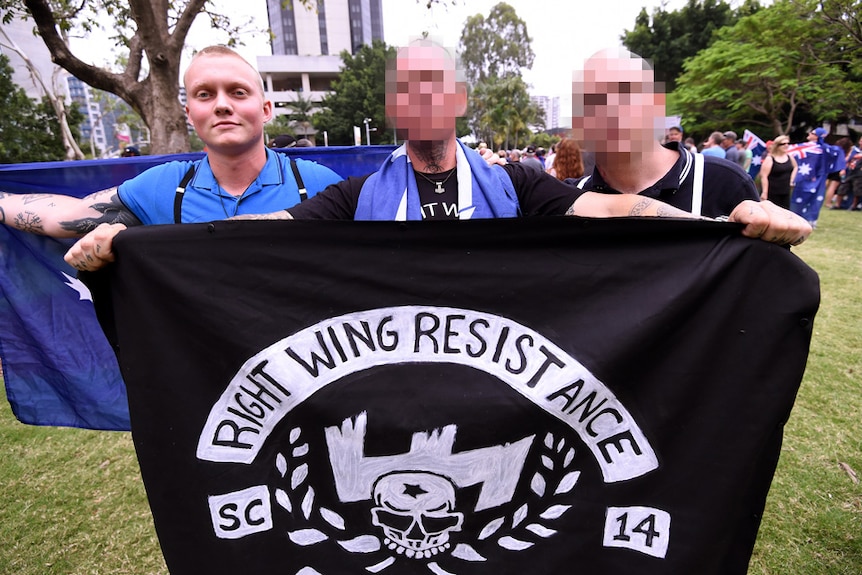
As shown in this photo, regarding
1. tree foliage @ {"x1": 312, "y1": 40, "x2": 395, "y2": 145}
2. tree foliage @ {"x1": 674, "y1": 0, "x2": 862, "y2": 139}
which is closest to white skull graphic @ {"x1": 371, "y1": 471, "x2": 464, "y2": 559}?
tree foliage @ {"x1": 674, "y1": 0, "x2": 862, "y2": 139}

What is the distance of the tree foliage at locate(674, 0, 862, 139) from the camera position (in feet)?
58.2

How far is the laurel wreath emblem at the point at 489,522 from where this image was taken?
1.50m

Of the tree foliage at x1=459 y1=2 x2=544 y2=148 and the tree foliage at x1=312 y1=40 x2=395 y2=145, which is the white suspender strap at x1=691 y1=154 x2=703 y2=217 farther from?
the tree foliage at x1=459 y1=2 x2=544 y2=148

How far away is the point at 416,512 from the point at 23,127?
23.1 meters

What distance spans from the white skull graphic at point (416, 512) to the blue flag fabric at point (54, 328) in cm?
186

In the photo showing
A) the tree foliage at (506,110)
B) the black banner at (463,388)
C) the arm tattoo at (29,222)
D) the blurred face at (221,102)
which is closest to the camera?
the black banner at (463,388)

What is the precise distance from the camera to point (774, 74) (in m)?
20.0

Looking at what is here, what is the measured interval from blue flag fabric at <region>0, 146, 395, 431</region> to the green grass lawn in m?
0.50

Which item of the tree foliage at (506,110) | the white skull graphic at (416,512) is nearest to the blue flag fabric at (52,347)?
the white skull graphic at (416,512)

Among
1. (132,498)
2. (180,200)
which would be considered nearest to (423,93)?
(180,200)

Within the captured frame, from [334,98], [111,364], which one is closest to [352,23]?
[334,98]

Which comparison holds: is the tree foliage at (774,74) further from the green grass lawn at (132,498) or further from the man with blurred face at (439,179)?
the man with blurred face at (439,179)

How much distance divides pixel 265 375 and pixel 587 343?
0.96 m

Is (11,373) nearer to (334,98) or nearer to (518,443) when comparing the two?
(518,443)
